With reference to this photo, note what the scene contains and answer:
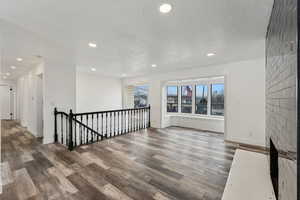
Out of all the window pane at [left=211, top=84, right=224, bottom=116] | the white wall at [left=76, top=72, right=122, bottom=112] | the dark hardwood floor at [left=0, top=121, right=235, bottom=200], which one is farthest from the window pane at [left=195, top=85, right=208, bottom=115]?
the white wall at [left=76, top=72, right=122, bottom=112]

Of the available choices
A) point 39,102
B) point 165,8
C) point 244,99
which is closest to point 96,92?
point 39,102

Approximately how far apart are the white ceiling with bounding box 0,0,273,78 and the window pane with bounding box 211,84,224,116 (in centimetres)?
246

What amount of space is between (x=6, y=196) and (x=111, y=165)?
1.38 metres

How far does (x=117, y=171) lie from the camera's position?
2.27 m

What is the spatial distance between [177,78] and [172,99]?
171 cm

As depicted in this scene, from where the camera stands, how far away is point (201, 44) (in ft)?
8.50

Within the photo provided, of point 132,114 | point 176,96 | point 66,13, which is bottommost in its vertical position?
point 132,114

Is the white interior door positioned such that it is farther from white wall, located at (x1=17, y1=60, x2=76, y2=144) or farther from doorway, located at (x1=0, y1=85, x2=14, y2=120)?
white wall, located at (x1=17, y1=60, x2=76, y2=144)

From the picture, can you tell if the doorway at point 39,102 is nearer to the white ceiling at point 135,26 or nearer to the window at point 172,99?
the white ceiling at point 135,26

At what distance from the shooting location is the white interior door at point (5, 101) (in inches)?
293

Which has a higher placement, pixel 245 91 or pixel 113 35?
pixel 113 35

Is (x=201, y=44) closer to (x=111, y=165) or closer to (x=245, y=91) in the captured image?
(x=245, y=91)

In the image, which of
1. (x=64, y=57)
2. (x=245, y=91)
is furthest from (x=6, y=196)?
(x=245, y=91)

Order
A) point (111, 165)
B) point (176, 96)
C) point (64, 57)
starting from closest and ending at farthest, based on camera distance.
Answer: point (111, 165) < point (64, 57) < point (176, 96)
